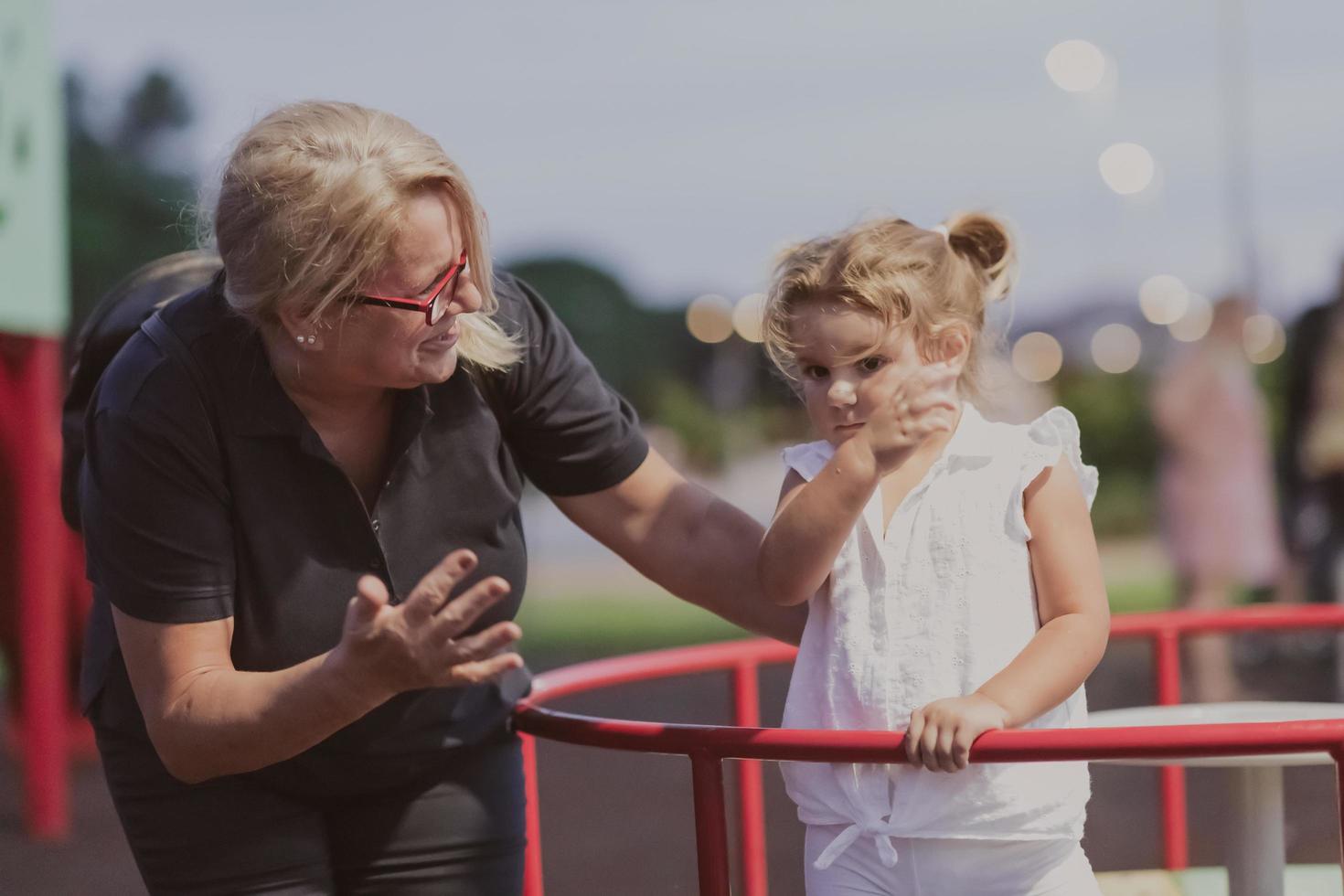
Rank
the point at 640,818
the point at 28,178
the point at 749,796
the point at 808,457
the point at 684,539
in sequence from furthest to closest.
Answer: the point at 640,818
the point at 28,178
the point at 749,796
the point at 684,539
the point at 808,457

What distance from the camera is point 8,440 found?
6609 millimetres

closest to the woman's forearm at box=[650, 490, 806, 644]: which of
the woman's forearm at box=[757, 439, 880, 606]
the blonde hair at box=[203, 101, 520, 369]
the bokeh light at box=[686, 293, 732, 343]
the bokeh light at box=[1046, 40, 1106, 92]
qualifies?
the woman's forearm at box=[757, 439, 880, 606]

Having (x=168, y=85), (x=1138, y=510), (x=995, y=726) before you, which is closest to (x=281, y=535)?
(x=995, y=726)

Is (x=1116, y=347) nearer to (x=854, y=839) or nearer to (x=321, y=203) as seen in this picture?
(x=854, y=839)

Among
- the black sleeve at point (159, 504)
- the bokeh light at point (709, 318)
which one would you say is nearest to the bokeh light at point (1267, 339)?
the bokeh light at point (709, 318)

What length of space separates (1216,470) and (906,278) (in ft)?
22.3

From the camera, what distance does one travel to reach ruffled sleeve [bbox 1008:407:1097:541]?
2.19 m

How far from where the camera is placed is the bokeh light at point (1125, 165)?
18.4 meters

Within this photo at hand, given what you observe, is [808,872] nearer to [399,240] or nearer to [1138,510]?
[399,240]

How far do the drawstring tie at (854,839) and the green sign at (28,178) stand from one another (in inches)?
197

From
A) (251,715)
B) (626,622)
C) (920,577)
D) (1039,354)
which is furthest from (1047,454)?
(1039,354)

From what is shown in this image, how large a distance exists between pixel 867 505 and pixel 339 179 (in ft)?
2.87

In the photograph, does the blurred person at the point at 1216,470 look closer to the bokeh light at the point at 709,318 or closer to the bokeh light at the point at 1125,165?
the bokeh light at the point at 1125,165

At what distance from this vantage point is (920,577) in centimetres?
221
